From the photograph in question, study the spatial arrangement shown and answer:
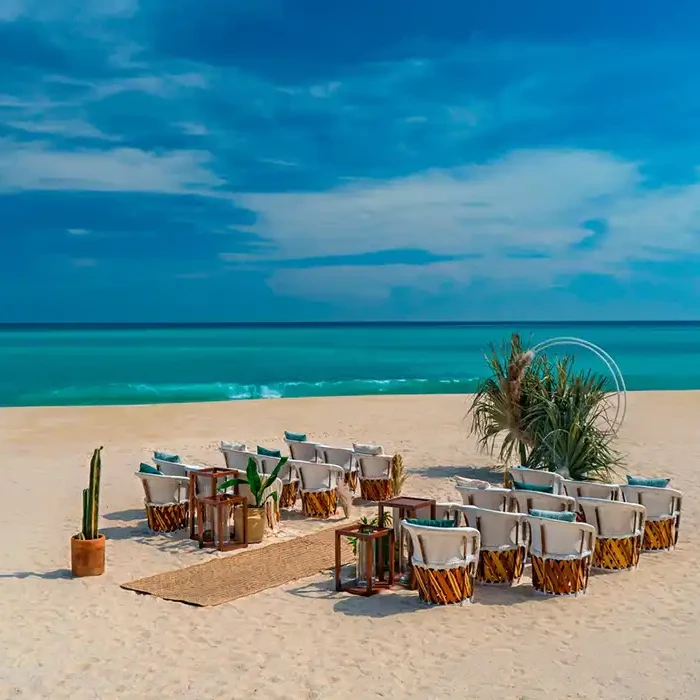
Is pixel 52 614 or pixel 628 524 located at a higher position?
pixel 628 524

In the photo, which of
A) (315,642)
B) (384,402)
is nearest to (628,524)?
(315,642)

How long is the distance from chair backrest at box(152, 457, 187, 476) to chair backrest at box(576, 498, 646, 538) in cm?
460

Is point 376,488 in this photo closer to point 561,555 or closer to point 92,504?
point 561,555

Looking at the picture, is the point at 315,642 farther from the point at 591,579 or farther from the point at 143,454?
the point at 143,454

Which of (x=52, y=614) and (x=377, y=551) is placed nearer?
(x=52, y=614)

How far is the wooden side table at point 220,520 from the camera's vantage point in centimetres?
900

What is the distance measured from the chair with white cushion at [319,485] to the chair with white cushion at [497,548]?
2946 millimetres

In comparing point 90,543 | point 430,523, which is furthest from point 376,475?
point 90,543

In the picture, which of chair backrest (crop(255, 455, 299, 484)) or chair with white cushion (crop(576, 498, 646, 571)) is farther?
chair backrest (crop(255, 455, 299, 484))

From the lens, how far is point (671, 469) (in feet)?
46.3

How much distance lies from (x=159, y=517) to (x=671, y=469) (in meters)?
8.38

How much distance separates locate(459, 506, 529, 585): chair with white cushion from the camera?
787 centimetres

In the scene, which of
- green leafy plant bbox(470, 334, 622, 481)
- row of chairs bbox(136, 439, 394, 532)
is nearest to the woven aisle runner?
row of chairs bbox(136, 439, 394, 532)

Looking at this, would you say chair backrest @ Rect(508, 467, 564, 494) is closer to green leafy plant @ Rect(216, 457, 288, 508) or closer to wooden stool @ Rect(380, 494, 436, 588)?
wooden stool @ Rect(380, 494, 436, 588)
